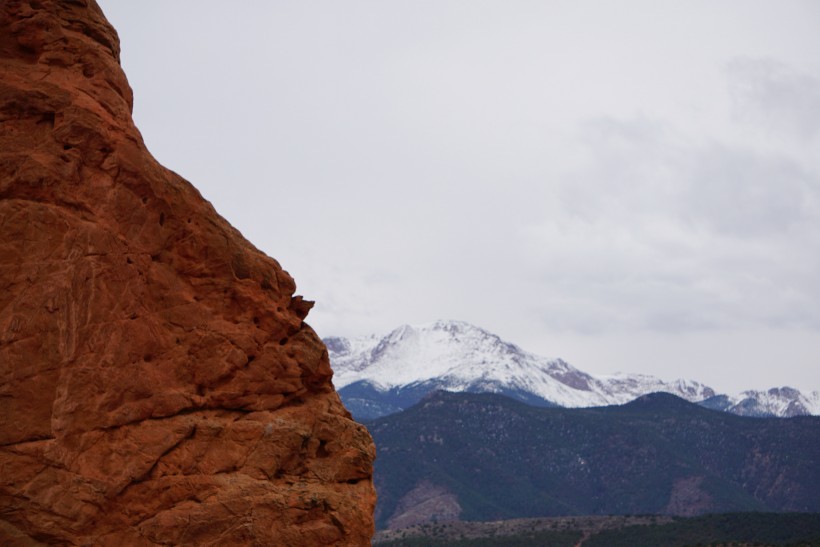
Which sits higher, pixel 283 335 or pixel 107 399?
pixel 283 335

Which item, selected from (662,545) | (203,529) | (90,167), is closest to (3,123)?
(90,167)

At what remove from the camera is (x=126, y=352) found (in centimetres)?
2522

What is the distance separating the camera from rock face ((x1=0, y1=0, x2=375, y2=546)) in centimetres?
2398

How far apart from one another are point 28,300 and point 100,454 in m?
3.86

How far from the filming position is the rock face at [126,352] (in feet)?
78.7

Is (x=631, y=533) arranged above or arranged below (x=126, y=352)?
below

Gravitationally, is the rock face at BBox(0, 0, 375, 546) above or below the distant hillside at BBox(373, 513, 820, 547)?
above

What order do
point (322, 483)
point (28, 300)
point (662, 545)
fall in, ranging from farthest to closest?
point (662, 545)
point (322, 483)
point (28, 300)

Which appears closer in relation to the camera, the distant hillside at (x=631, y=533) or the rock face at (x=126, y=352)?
the rock face at (x=126, y=352)

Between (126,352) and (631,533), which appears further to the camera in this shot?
(631,533)

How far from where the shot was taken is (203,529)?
25203 mm

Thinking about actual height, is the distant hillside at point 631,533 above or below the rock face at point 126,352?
below

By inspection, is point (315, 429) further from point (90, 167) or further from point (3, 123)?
point (3, 123)

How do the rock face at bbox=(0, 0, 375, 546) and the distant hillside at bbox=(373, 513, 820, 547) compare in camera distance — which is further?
the distant hillside at bbox=(373, 513, 820, 547)
